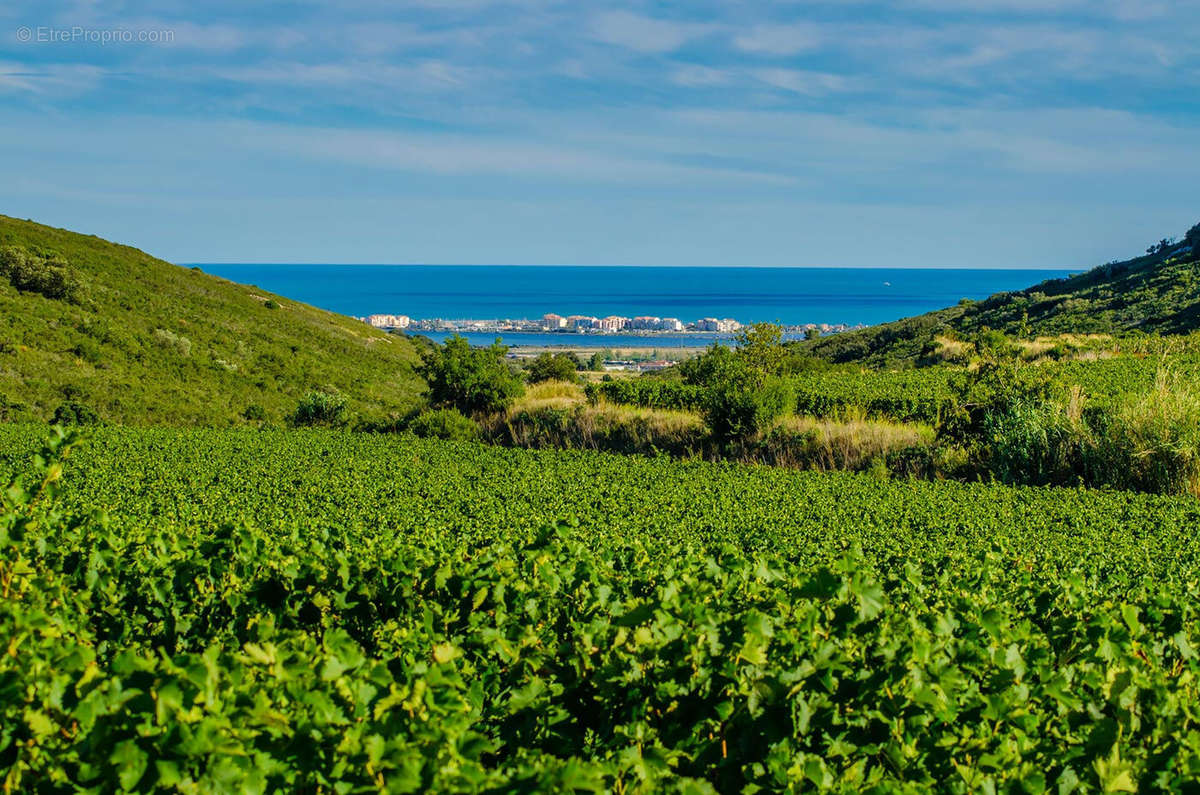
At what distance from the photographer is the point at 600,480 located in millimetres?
8859

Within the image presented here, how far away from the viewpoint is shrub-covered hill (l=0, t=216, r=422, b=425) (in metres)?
28.0

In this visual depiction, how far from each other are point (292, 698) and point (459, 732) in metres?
0.64

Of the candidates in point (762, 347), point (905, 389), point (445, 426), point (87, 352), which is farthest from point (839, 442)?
point (87, 352)

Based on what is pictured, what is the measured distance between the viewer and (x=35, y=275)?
3503 cm

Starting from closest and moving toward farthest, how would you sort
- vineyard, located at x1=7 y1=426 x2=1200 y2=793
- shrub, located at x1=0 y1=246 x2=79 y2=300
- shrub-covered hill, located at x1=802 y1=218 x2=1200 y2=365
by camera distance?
vineyard, located at x1=7 y1=426 x2=1200 y2=793, shrub, located at x1=0 y1=246 x2=79 y2=300, shrub-covered hill, located at x1=802 y1=218 x2=1200 y2=365

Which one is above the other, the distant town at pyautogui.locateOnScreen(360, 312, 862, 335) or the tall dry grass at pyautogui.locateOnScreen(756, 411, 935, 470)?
the distant town at pyautogui.locateOnScreen(360, 312, 862, 335)

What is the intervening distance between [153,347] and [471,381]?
23.4 m

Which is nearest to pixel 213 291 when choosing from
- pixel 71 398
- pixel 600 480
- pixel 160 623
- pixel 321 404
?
pixel 71 398

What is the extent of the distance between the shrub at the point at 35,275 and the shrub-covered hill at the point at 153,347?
2.1 inches

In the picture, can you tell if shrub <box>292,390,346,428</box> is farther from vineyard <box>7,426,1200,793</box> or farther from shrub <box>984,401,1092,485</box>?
vineyard <box>7,426,1200,793</box>

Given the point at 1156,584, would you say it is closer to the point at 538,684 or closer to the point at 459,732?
the point at 538,684

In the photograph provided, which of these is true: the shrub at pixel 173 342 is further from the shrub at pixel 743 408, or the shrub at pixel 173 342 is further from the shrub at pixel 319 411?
the shrub at pixel 743 408

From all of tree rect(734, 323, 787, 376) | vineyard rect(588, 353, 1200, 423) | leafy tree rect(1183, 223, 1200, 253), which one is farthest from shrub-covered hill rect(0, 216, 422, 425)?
leafy tree rect(1183, 223, 1200, 253)

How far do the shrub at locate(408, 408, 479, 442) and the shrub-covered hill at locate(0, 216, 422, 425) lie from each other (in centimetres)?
534
